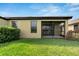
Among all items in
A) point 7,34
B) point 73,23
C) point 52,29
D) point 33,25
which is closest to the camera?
point 7,34

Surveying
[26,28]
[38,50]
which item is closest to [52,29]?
[26,28]

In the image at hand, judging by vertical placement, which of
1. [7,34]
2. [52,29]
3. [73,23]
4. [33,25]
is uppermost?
[73,23]

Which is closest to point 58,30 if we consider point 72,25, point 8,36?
point 72,25

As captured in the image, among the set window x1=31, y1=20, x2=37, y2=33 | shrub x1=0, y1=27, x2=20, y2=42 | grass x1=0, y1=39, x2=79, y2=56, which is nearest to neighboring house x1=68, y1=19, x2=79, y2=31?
window x1=31, y1=20, x2=37, y2=33

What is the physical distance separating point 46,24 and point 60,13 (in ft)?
7.69

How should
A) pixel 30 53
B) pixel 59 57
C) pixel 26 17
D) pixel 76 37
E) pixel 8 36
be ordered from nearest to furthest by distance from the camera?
pixel 59 57 < pixel 30 53 < pixel 8 36 < pixel 76 37 < pixel 26 17

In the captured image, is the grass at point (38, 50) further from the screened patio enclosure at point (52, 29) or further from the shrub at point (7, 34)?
the screened patio enclosure at point (52, 29)

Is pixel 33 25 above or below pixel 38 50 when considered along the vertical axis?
above

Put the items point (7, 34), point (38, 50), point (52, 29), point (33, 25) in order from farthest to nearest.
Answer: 1. point (52, 29)
2. point (33, 25)
3. point (7, 34)
4. point (38, 50)

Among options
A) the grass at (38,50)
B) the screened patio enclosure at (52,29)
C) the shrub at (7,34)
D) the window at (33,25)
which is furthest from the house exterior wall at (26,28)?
the grass at (38,50)

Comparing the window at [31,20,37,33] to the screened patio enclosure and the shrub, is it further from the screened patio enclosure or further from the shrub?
the shrub

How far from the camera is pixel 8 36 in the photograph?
12.8 metres

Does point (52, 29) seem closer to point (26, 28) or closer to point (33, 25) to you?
point (33, 25)

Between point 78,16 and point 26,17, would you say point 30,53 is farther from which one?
point 78,16
